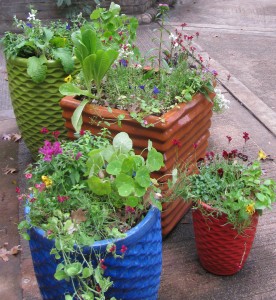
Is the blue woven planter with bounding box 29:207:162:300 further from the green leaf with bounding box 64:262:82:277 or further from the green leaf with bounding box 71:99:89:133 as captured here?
the green leaf with bounding box 71:99:89:133

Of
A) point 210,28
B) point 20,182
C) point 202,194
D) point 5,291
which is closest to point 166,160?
point 202,194

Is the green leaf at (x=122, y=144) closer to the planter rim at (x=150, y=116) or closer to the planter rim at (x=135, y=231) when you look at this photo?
the planter rim at (x=135, y=231)

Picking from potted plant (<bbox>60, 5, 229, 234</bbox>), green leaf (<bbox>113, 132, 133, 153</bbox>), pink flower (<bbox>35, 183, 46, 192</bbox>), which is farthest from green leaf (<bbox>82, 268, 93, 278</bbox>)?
potted plant (<bbox>60, 5, 229, 234</bbox>)

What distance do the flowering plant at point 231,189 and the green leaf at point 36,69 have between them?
1.29 meters

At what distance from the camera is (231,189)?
244 centimetres

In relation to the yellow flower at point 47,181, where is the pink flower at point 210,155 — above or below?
below

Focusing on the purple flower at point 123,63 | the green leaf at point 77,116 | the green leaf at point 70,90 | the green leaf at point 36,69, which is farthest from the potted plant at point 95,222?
the green leaf at point 36,69

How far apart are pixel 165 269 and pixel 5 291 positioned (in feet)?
3.03

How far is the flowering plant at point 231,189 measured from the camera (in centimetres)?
234

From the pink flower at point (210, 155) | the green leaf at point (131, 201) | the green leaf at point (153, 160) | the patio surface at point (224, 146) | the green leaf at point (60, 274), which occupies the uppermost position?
the green leaf at point (153, 160)

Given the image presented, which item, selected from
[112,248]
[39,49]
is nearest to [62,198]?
[112,248]

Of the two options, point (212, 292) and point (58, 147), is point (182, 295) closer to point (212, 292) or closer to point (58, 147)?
point (212, 292)

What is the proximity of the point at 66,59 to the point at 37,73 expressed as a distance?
0.74 feet

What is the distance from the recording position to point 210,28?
7488 mm
